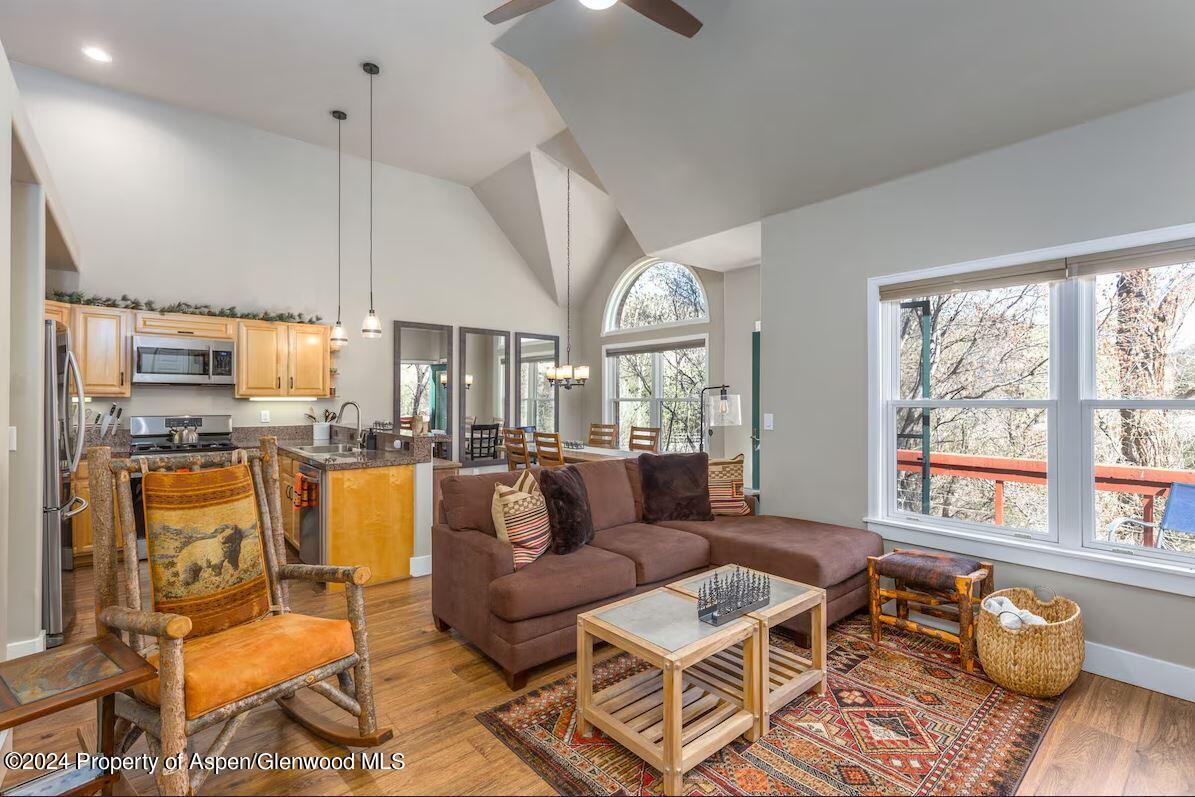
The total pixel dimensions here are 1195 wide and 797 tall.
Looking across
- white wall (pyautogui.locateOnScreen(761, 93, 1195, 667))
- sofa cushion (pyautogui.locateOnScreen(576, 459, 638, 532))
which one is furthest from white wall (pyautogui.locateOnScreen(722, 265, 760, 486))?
sofa cushion (pyautogui.locateOnScreen(576, 459, 638, 532))

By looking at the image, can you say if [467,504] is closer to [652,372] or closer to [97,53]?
[652,372]

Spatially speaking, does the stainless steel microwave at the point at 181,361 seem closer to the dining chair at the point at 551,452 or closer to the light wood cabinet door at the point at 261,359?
the light wood cabinet door at the point at 261,359

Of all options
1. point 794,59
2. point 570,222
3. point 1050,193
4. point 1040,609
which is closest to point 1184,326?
point 1050,193

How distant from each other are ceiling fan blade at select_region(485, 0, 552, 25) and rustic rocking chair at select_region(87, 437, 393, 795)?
2.11 m

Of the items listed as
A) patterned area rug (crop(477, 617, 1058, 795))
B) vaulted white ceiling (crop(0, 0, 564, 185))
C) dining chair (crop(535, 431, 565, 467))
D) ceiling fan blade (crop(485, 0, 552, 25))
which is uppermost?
vaulted white ceiling (crop(0, 0, 564, 185))

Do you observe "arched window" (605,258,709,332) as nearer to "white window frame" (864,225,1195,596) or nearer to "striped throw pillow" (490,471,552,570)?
"white window frame" (864,225,1195,596)

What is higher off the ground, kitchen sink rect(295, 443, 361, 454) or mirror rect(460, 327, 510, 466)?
mirror rect(460, 327, 510, 466)

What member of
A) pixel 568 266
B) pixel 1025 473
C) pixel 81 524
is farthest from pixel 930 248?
pixel 81 524

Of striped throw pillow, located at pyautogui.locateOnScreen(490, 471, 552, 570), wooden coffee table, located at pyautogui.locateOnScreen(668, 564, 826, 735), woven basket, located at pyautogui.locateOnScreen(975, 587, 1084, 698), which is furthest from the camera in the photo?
striped throw pillow, located at pyautogui.locateOnScreen(490, 471, 552, 570)

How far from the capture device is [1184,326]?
2605 mm

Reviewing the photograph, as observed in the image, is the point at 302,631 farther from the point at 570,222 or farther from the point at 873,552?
the point at 570,222

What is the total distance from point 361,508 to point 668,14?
3.41 m

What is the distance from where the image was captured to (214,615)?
203 cm

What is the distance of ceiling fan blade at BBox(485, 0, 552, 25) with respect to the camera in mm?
2388
